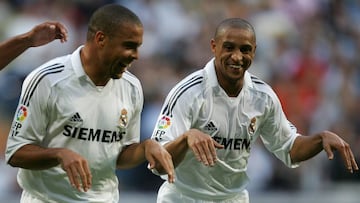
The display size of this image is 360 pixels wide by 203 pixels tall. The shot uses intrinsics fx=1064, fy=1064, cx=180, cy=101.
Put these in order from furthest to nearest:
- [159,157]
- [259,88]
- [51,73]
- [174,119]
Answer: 1. [259,88]
2. [174,119]
3. [51,73]
4. [159,157]

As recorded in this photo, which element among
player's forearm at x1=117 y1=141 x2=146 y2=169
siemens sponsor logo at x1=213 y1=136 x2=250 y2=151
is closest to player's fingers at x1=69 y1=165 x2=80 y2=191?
player's forearm at x1=117 y1=141 x2=146 y2=169

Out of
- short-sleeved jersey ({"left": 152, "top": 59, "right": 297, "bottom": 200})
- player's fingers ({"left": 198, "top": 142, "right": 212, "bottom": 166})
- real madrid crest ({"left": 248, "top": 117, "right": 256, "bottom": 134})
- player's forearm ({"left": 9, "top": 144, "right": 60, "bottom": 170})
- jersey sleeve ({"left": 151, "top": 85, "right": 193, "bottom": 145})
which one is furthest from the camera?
real madrid crest ({"left": 248, "top": 117, "right": 256, "bottom": 134})

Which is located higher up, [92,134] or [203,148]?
[203,148]

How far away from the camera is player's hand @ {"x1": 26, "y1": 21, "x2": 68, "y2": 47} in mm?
7176

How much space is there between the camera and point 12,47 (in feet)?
23.5

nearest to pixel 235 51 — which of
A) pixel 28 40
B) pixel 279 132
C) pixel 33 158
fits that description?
pixel 279 132

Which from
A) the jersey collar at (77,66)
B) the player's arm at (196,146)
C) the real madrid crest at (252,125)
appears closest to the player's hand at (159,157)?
the player's arm at (196,146)

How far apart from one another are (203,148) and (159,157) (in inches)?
11.1

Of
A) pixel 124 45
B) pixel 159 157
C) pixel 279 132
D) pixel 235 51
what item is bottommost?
pixel 159 157

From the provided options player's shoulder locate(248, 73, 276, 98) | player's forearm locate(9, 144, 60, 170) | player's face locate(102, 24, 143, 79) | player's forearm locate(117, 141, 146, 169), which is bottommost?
player's forearm locate(9, 144, 60, 170)

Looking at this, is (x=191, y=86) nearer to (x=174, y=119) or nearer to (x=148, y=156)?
(x=174, y=119)

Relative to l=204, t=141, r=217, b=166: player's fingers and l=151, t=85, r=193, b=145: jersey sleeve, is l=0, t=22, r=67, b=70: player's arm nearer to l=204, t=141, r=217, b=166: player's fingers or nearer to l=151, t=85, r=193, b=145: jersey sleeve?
l=151, t=85, r=193, b=145: jersey sleeve

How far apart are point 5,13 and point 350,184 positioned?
4.41m

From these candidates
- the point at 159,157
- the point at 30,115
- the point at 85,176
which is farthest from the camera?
the point at 30,115
